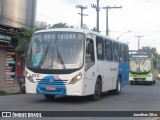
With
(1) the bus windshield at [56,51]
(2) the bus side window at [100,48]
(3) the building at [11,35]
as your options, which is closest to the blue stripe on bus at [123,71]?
(2) the bus side window at [100,48]

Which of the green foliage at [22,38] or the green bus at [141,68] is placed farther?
the green bus at [141,68]

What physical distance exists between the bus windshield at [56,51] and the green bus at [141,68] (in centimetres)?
Result: 2552

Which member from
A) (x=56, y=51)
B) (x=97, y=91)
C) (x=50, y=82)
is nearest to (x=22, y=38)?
(x=97, y=91)

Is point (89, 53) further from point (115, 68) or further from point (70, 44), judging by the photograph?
point (115, 68)

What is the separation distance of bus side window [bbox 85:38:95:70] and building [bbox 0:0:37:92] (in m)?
11.9

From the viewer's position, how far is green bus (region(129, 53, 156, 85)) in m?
41.2

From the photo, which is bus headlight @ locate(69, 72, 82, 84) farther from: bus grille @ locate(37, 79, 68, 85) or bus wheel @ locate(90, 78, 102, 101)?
bus wheel @ locate(90, 78, 102, 101)

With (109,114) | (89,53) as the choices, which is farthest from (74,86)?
(109,114)

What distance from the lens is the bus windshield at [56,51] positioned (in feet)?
52.7

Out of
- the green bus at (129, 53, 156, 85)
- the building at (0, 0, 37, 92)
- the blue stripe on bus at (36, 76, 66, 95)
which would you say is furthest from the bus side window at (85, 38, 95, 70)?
the green bus at (129, 53, 156, 85)

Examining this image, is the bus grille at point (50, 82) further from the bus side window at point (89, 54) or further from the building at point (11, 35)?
the building at point (11, 35)

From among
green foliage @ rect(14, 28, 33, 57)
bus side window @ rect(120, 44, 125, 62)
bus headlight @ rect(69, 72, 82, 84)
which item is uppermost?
green foliage @ rect(14, 28, 33, 57)

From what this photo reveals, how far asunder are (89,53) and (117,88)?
21.7 feet

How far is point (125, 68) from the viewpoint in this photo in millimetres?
25172
